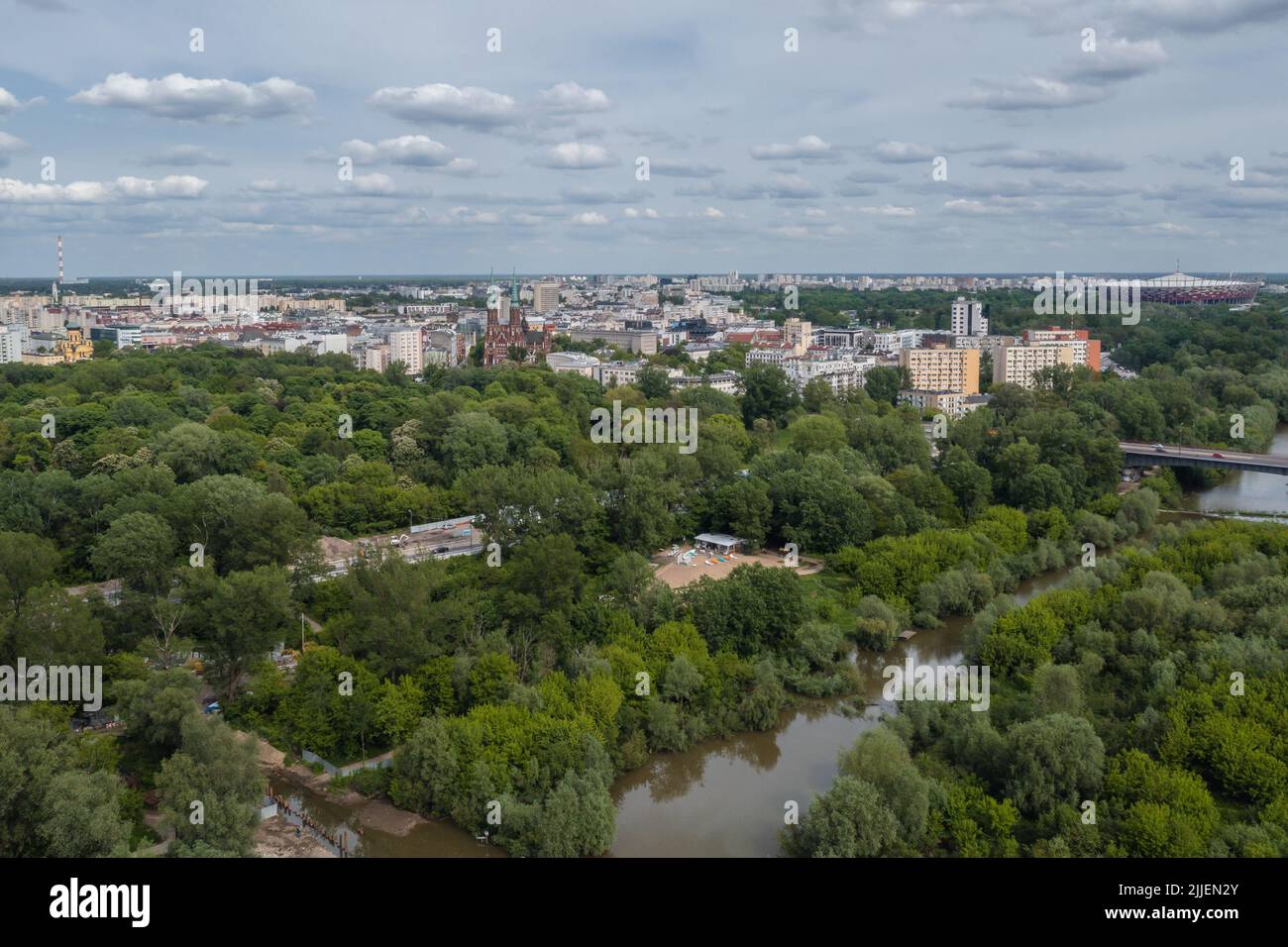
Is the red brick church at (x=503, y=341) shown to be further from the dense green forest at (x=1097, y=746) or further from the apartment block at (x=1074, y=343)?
the dense green forest at (x=1097, y=746)

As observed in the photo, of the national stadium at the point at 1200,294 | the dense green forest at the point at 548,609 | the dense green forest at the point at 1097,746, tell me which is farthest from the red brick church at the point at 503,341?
the national stadium at the point at 1200,294

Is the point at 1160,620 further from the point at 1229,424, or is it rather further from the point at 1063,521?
the point at 1229,424

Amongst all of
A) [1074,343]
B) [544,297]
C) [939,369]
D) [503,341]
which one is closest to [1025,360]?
[1074,343]

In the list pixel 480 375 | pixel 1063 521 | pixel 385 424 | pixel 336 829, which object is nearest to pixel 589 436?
pixel 385 424

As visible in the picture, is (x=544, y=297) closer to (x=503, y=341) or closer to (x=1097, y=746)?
(x=503, y=341)

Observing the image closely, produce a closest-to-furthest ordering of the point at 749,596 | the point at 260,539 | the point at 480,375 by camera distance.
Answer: the point at 749,596
the point at 260,539
the point at 480,375

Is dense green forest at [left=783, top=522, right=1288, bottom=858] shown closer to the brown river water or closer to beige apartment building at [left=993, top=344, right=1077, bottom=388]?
the brown river water
